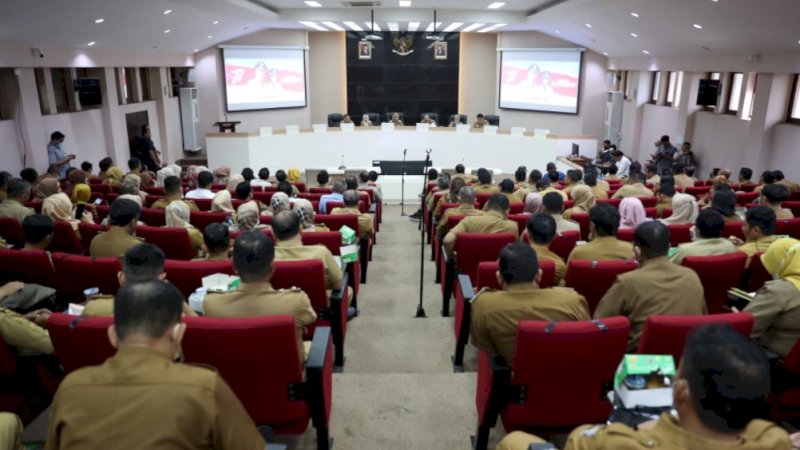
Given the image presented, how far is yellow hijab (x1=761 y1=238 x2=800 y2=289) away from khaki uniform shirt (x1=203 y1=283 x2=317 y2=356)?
2.52 metres

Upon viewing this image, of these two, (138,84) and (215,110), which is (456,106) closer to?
(215,110)

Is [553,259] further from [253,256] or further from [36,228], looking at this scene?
[36,228]

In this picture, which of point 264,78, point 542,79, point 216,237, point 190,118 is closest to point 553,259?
point 216,237

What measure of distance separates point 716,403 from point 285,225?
274 cm

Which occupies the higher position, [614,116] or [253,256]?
[614,116]

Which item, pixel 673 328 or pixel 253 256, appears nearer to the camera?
pixel 673 328

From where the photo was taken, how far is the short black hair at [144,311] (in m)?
1.56

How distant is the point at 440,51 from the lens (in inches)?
673

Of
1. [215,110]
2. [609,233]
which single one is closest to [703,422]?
[609,233]

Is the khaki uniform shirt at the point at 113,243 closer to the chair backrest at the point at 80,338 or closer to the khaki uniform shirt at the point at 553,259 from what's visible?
the chair backrest at the point at 80,338

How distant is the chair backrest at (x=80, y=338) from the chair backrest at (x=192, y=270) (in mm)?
1019

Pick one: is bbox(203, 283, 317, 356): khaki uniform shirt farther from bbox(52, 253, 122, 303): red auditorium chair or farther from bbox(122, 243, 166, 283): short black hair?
bbox(52, 253, 122, 303): red auditorium chair

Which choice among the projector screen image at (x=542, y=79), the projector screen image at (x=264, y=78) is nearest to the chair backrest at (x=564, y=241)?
the projector screen image at (x=542, y=79)

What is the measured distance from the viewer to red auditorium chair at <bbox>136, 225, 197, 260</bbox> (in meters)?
4.26
